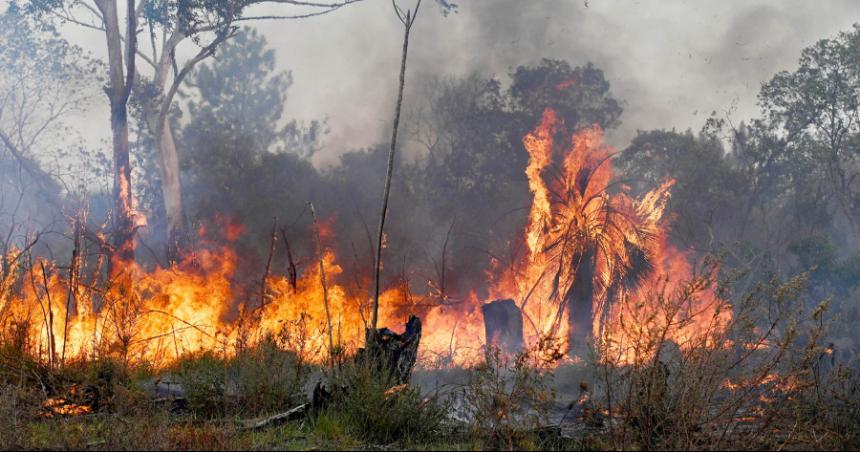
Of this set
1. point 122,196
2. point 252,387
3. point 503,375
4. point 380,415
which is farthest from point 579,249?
point 122,196

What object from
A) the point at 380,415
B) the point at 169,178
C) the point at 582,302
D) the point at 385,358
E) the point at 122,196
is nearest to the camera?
the point at 380,415

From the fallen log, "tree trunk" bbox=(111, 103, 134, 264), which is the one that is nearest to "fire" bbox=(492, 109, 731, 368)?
the fallen log

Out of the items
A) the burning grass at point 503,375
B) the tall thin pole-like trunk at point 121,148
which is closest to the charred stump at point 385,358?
the burning grass at point 503,375

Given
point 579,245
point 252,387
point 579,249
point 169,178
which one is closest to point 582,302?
point 579,249

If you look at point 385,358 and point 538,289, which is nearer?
point 385,358

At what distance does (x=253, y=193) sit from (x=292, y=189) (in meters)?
1.72

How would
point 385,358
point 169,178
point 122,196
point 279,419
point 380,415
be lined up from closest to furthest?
point 380,415 → point 279,419 → point 385,358 → point 122,196 → point 169,178

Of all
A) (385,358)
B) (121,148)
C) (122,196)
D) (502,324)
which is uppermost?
(121,148)

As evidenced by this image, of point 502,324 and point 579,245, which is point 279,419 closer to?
point 502,324

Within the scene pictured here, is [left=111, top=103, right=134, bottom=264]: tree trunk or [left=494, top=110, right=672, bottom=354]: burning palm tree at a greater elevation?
[left=111, top=103, right=134, bottom=264]: tree trunk

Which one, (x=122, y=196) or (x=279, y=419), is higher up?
(x=122, y=196)

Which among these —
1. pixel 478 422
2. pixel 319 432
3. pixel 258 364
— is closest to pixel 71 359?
pixel 258 364

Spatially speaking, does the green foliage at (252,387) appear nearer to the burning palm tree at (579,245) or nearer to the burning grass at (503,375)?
the burning grass at (503,375)

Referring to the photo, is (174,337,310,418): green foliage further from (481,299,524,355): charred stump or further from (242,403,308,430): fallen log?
(481,299,524,355): charred stump
